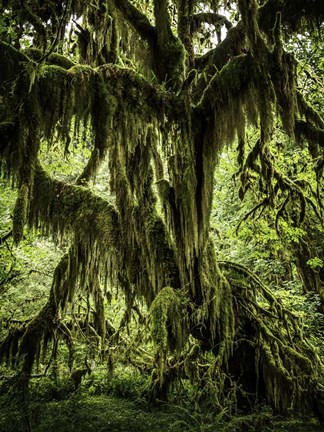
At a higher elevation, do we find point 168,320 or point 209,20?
point 209,20

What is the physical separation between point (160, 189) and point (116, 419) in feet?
18.2

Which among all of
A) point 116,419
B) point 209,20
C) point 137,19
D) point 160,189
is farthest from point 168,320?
point 209,20

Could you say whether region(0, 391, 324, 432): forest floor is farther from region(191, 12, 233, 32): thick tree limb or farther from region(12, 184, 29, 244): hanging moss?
region(191, 12, 233, 32): thick tree limb

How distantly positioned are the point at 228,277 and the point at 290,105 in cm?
387

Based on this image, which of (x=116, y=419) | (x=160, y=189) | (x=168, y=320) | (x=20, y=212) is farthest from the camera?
(x=116, y=419)

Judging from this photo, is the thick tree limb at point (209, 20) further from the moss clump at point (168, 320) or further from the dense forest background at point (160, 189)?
the moss clump at point (168, 320)

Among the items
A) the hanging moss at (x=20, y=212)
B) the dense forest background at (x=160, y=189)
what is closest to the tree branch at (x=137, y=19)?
the dense forest background at (x=160, y=189)

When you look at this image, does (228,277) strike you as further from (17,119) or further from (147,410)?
(17,119)

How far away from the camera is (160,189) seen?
6.33 m

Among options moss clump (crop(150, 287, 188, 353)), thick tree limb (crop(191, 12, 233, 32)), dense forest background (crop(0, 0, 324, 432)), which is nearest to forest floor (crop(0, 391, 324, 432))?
dense forest background (crop(0, 0, 324, 432))

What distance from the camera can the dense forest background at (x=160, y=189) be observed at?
495 centimetres

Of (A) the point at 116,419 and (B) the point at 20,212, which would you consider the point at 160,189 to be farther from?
(A) the point at 116,419

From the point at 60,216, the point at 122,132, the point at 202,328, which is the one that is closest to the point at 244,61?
the point at 122,132

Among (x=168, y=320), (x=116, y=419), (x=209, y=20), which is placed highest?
(x=209, y=20)
